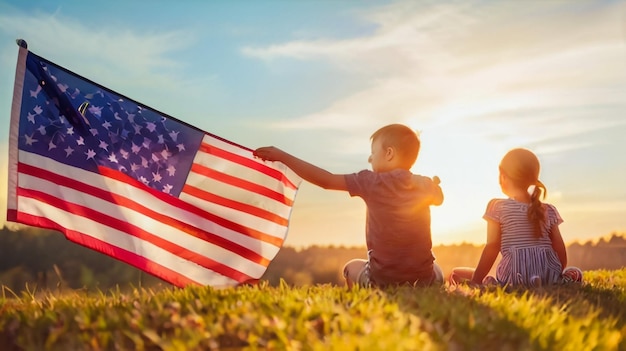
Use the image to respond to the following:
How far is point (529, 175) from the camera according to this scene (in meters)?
7.36

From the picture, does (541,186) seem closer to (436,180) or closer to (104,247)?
(436,180)

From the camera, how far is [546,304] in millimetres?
4797

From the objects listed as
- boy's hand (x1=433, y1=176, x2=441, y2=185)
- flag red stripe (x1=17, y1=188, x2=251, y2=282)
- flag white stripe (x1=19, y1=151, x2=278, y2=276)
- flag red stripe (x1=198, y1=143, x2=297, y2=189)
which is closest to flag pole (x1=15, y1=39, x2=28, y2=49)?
flag white stripe (x1=19, y1=151, x2=278, y2=276)

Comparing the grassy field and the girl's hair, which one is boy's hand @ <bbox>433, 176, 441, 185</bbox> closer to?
the girl's hair

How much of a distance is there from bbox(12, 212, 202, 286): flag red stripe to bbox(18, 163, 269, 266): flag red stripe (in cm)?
21

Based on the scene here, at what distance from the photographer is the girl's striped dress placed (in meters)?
7.39

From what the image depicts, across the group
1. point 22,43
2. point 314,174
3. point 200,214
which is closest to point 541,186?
point 314,174

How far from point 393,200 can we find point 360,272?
959mm

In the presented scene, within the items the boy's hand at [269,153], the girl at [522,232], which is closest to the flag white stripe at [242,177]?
the boy's hand at [269,153]

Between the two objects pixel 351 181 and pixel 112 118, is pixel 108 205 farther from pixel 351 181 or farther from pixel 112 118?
pixel 351 181

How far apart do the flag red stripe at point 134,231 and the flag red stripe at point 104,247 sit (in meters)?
0.18

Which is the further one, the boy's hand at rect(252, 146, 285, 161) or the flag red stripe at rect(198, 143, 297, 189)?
the flag red stripe at rect(198, 143, 297, 189)

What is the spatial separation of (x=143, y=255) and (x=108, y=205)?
2.09ft

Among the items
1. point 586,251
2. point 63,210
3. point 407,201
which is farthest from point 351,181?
point 586,251
